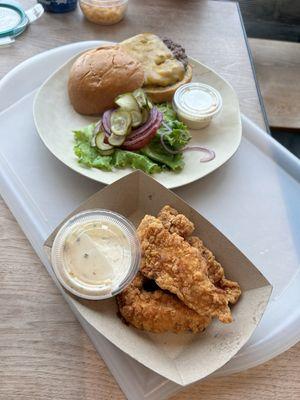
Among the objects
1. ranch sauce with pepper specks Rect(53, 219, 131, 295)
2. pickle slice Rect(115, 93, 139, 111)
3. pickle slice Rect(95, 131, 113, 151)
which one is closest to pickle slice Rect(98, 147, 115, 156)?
pickle slice Rect(95, 131, 113, 151)

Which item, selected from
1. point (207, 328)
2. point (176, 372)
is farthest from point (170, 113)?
point (176, 372)

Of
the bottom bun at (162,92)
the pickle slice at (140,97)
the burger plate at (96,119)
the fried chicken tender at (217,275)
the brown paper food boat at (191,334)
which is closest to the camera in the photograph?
the brown paper food boat at (191,334)

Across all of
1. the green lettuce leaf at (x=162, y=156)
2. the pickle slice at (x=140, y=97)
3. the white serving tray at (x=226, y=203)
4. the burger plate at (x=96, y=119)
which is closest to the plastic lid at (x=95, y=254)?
the white serving tray at (x=226, y=203)

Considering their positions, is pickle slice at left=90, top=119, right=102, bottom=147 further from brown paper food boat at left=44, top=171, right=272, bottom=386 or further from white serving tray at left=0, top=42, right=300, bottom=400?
brown paper food boat at left=44, top=171, right=272, bottom=386

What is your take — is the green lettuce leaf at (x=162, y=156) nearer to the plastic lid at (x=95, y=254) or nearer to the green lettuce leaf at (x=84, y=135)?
the green lettuce leaf at (x=84, y=135)

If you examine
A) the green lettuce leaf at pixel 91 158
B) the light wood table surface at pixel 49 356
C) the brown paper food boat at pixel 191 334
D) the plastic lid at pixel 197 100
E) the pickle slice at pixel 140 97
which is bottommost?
the light wood table surface at pixel 49 356

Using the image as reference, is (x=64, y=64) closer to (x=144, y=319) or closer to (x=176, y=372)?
(x=144, y=319)

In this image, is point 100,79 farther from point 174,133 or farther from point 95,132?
point 174,133

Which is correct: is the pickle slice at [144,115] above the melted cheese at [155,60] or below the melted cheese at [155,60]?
below
